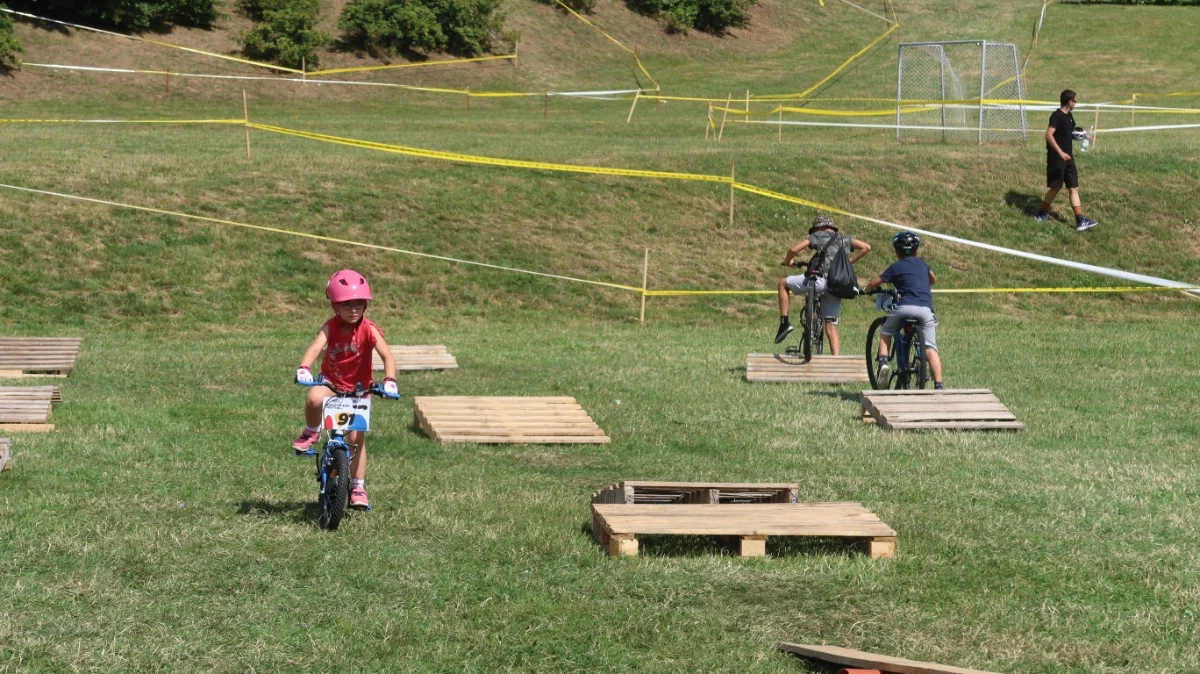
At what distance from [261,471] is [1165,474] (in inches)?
288

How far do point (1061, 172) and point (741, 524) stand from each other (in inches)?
868

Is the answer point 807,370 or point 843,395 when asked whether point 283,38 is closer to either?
point 807,370

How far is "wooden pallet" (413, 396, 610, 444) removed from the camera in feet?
44.3

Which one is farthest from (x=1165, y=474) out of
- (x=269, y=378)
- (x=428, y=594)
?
(x=269, y=378)

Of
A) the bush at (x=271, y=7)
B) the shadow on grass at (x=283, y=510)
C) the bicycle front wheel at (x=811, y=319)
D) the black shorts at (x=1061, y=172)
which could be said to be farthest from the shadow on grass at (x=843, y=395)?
the bush at (x=271, y=7)

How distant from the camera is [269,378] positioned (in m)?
17.5

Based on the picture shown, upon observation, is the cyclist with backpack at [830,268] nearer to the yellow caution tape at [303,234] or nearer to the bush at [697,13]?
the yellow caution tape at [303,234]

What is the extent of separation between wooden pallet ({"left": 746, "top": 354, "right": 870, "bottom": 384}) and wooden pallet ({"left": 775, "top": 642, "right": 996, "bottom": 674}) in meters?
10.3

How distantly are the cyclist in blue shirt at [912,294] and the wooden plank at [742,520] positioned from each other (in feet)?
19.6

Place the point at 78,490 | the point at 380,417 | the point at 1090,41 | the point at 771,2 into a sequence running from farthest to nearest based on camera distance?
the point at 771,2
the point at 1090,41
the point at 380,417
the point at 78,490

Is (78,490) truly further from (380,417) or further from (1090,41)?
(1090,41)

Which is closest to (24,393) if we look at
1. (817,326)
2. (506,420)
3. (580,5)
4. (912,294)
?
(506,420)

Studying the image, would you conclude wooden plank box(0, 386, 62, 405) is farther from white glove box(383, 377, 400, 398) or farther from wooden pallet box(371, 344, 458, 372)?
white glove box(383, 377, 400, 398)

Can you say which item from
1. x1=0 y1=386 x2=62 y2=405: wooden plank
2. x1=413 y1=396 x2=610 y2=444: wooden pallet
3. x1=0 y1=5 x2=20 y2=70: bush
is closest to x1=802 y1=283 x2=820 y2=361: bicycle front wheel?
x1=413 y1=396 x2=610 y2=444: wooden pallet
